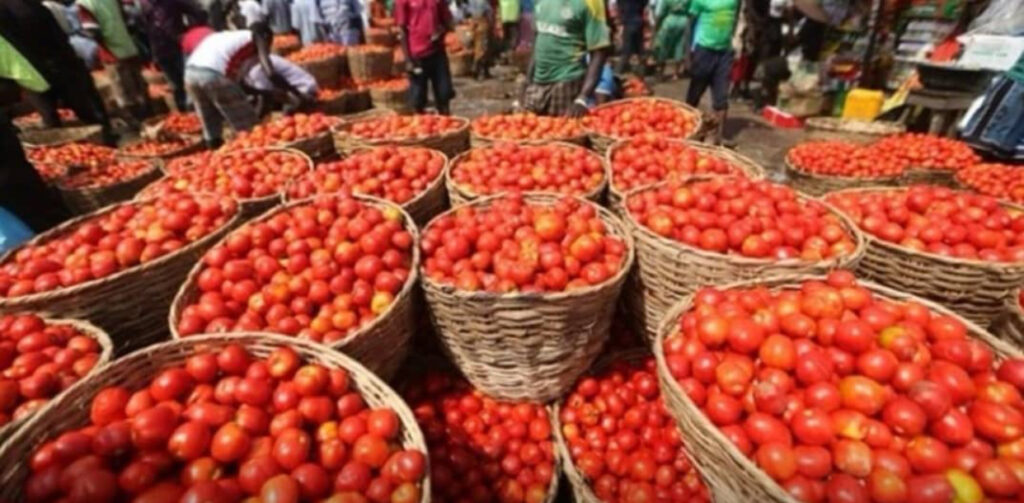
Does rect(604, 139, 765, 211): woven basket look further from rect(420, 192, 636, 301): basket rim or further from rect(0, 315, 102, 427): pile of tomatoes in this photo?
rect(0, 315, 102, 427): pile of tomatoes

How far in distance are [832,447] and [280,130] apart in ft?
14.1

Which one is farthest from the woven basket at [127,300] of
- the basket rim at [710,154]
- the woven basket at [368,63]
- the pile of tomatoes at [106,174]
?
the woven basket at [368,63]

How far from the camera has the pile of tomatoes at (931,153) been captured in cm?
462

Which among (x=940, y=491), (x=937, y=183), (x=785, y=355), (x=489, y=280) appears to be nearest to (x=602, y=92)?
(x=937, y=183)

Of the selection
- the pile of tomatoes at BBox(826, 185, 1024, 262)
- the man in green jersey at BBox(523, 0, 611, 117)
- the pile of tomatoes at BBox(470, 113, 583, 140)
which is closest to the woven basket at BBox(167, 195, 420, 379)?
the pile of tomatoes at BBox(470, 113, 583, 140)

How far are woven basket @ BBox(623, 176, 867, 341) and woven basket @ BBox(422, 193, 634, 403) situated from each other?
0.11 meters

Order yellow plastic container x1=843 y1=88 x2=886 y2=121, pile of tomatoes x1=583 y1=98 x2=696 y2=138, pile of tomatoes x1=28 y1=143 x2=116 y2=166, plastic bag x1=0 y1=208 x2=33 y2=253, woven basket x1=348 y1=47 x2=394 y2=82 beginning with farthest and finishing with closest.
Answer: woven basket x1=348 y1=47 x2=394 y2=82
yellow plastic container x1=843 y1=88 x2=886 y2=121
pile of tomatoes x1=28 y1=143 x2=116 y2=166
pile of tomatoes x1=583 y1=98 x2=696 y2=138
plastic bag x1=0 y1=208 x2=33 y2=253

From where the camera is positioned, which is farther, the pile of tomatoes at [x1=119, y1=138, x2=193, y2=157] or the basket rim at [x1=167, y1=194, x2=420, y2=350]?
the pile of tomatoes at [x1=119, y1=138, x2=193, y2=157]

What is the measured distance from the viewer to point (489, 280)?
2.16 meters

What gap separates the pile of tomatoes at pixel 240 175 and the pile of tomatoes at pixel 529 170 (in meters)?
1.15

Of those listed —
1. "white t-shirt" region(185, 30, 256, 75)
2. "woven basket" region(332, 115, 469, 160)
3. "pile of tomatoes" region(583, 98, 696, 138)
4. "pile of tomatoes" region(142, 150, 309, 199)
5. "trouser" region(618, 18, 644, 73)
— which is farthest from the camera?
"trouser" region(618, 18, 644, 73)

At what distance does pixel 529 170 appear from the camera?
339 cm

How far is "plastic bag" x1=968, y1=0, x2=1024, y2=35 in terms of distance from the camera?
621cm

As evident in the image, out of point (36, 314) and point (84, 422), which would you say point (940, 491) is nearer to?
point (84, 422)
